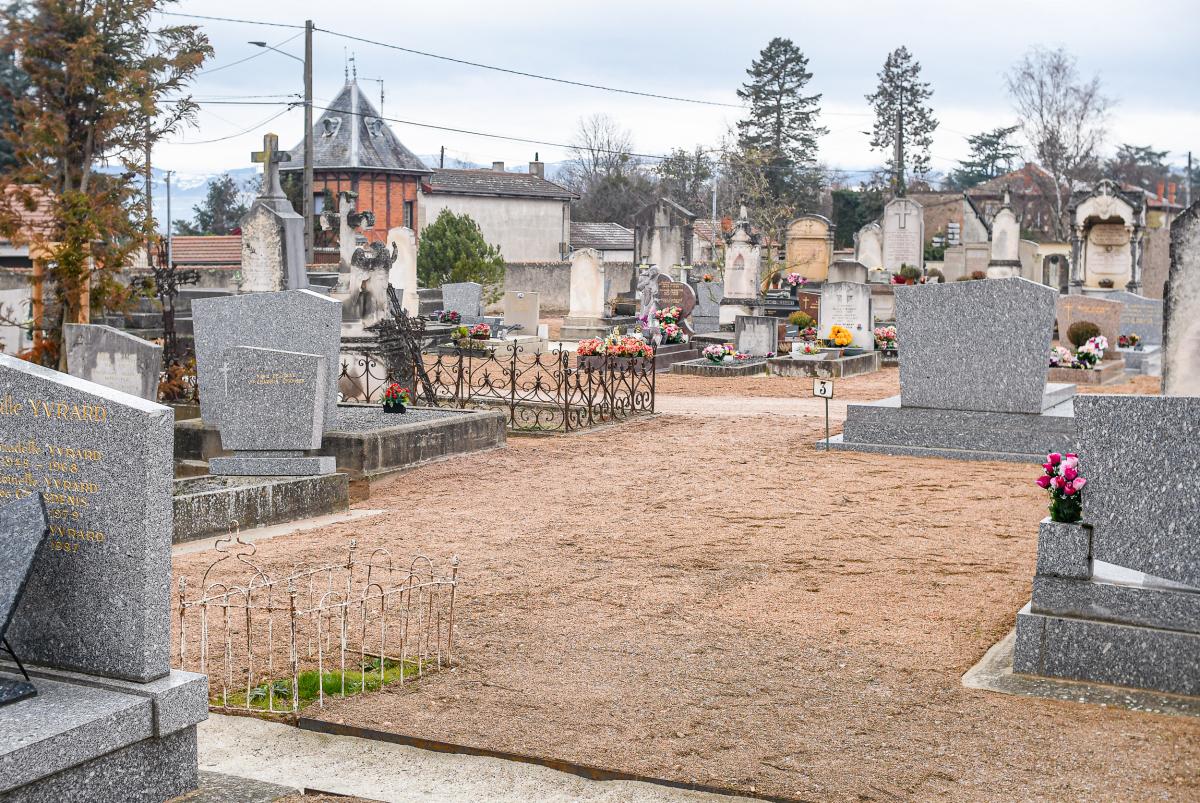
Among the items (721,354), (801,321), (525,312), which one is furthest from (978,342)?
(525,312)

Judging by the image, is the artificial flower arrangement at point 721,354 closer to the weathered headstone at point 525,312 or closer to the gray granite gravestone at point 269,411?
the weathered headstone at point 525,312

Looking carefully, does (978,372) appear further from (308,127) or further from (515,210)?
(515,210)

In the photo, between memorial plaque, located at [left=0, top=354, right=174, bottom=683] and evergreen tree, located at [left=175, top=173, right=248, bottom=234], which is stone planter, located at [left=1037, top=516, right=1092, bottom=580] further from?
evergreen tree, located at [left=175, top=173, right=248, bottom=234]

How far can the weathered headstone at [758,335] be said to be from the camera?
25297 millimetres

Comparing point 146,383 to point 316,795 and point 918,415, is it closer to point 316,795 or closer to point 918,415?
point 918,415

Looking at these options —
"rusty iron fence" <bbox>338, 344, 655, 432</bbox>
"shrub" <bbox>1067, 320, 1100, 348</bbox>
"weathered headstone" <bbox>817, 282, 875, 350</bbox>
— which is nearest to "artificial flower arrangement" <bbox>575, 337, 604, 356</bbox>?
"rusty iron fence" <bbox>338, 344, 655, 432</bbox>

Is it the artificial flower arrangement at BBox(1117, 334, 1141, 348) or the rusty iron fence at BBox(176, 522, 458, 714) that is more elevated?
the artificial flower arrangement at BBox(1117, 334, 1141, 348)

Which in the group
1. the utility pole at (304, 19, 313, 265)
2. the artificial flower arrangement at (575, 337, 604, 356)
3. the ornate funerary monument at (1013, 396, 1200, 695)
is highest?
the utility pole at (304, 19, 313, 265)

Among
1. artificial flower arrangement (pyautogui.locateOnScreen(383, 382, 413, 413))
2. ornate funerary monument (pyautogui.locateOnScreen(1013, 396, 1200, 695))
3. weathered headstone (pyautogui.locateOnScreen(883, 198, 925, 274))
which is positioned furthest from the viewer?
weathered headstone (pyautogui.locateOnScreen(883, 198, 925, 274))

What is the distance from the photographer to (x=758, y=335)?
25375 mm

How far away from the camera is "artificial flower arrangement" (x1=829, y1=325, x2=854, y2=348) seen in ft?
82.5

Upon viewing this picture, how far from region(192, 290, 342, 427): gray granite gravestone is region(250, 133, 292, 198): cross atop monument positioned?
6.46 metres

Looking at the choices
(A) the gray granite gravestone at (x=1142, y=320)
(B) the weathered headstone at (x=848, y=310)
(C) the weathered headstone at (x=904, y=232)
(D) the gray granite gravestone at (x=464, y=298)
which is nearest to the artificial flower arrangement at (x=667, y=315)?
(B) the weathered headstone at (x=848, y=310)

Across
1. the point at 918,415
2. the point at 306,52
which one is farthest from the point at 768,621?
the point at 306,52
